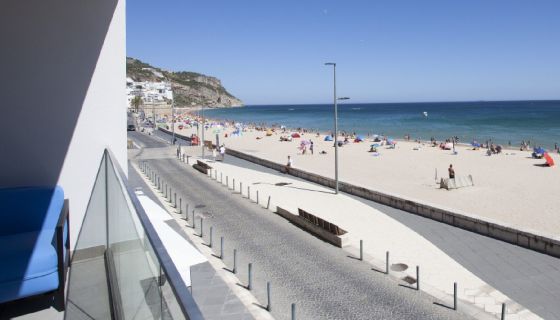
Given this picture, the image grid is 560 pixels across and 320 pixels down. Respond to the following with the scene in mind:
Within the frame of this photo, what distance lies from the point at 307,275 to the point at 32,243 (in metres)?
7.68

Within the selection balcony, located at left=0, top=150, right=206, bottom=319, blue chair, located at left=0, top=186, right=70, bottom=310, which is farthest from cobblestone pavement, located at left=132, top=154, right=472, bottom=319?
blue chair, located at left=0, top=186, right=70, bottom=310

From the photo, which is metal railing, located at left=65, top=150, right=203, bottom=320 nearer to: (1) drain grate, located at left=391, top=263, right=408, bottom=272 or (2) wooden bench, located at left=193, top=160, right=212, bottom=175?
(1) drain grate, located at left=391, top=263, right=408, bottom=272

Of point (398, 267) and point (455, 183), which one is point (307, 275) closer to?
point (398, 267)

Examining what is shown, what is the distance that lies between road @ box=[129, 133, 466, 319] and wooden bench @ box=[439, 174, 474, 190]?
11429 millimetres

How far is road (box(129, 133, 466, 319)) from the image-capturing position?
9.44 metres

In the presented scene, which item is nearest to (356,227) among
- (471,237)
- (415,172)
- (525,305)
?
(471,237)

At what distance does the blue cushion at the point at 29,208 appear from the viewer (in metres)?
5.44

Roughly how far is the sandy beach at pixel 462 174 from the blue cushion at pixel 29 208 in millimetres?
13657

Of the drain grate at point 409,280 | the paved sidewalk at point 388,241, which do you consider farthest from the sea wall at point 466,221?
the drain grate at point 409,280

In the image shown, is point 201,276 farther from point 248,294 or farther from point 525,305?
point 525,305

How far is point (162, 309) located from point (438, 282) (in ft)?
Result: 33.5

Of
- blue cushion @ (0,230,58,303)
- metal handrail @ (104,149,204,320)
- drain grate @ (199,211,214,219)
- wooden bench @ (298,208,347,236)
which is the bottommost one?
drain grate @ (199,211,214,219)

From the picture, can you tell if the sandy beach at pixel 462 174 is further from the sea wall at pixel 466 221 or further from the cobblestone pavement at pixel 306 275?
the cobblestone pavement at pixel 306 275

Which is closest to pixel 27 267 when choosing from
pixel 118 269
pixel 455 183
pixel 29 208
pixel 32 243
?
pixel 32 243
